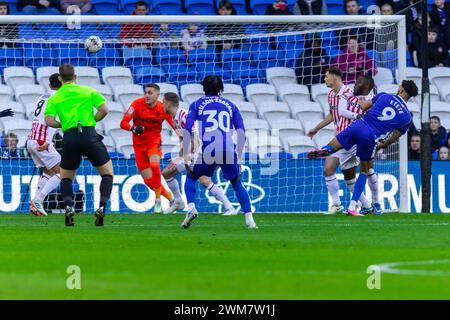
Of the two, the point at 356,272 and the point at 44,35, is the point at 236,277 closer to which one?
the point at 356,272

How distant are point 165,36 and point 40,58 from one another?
2328mm

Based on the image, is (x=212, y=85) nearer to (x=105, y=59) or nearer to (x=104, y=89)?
(x=104, y=89)

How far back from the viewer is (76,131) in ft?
49.2

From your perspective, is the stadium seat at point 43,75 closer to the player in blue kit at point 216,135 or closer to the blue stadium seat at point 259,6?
the blue stadium seat at point 259,6

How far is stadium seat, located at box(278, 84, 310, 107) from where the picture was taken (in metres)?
22.8

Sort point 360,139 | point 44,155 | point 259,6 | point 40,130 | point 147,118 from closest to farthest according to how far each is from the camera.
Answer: point 360,139, point 40,130, point 44,155, point 147,118, point 259,6

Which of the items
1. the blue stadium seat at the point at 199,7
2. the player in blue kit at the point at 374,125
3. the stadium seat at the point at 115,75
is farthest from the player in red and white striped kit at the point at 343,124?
the blue stadium seat at the point at 199,7

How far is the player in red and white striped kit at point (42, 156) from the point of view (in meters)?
18.4

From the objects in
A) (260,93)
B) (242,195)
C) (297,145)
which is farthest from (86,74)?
(242,195)

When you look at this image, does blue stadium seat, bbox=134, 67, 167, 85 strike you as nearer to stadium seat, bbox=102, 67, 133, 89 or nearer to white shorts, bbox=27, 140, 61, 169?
stadium seat, bbox=102, 67, 133, 89

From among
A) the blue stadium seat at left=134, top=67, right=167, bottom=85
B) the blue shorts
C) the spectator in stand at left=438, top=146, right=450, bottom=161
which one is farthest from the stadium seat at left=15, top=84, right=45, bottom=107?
the spectator in stand at left=438, top=146, right=450, bottom=161

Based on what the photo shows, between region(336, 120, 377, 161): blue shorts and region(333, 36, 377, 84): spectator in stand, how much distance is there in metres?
3.85

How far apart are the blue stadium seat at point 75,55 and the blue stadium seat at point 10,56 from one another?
0.76 metres
